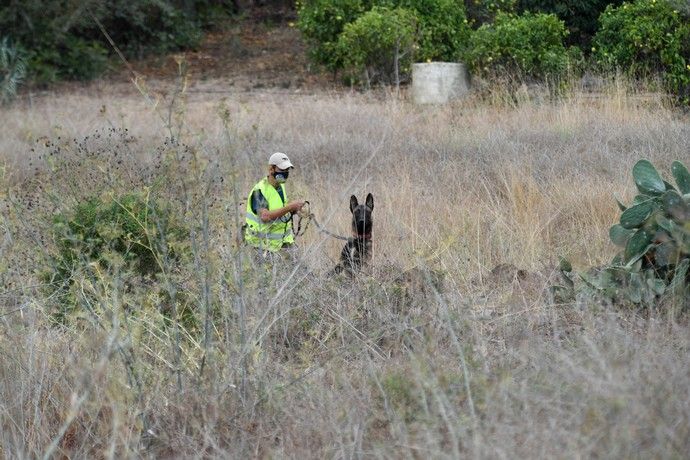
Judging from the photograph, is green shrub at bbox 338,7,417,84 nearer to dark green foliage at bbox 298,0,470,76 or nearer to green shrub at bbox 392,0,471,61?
dark green foliage at bbox 298,0,470,76

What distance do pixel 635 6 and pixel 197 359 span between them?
12068 millimetres

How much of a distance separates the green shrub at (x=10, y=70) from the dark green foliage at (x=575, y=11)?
9.08m

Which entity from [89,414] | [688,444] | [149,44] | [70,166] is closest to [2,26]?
[149,44]

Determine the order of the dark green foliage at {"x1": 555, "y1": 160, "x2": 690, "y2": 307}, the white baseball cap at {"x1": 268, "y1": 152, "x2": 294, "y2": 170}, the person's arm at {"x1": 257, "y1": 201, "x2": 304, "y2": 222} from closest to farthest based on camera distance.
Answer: the dark green foliage at {"x1": 555, "y1": 160, "x2": 690, "y2": 307}
the person's arm at {"x1": 257, "y1": 201, "x2": 304, "y2": 222}
the white baseball cap at {"x1": 268, "y1": 152, "x2": 294, "y2": 170}

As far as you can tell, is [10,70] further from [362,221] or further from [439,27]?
[362,221]

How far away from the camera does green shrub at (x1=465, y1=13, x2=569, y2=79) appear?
52.0ft

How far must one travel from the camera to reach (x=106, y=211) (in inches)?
282

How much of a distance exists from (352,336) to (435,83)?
10.9 metres

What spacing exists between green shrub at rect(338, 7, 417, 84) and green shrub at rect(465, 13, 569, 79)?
68.3 inches

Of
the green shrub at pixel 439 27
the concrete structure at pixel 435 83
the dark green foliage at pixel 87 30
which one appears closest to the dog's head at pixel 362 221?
the concrete structure at pixel 435 83

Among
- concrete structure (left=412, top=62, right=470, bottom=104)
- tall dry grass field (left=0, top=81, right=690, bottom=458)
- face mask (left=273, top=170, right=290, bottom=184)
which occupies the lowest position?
tall dry grass field (left=0, top=81, right=690, bottom=458)

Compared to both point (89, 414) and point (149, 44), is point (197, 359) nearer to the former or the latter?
point (89, 414)

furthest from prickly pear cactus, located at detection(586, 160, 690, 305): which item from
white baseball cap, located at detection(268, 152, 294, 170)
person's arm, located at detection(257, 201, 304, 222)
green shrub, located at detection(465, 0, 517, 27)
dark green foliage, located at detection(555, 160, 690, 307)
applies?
green shrub, located at detection(465, 0, 517, 27)

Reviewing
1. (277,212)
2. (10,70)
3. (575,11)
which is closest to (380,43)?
(575,11)
